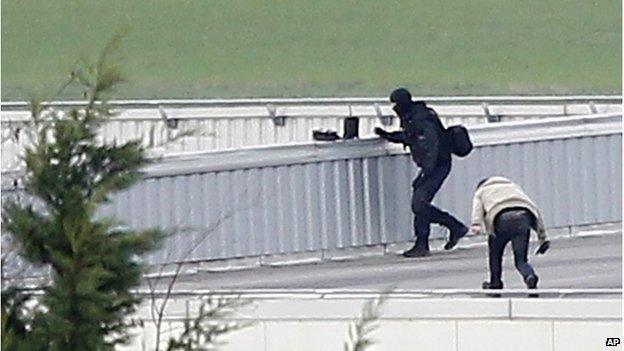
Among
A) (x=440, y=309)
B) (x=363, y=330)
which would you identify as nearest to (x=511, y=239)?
(x=440, y=309)

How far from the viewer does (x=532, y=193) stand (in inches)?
575

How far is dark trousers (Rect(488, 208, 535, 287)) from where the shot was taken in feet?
36.9

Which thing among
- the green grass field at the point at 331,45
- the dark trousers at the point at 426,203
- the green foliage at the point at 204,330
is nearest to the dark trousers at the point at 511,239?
the dark trousers at the point at 426,203

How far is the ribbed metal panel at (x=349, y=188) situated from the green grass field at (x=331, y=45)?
51.6ft

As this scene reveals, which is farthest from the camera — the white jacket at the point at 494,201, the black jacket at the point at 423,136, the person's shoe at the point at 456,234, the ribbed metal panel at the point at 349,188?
the person's shoe at the point at 456,234

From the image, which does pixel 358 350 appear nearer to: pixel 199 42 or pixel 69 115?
pixel 69 115

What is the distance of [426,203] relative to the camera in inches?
537

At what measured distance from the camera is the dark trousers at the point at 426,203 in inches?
536

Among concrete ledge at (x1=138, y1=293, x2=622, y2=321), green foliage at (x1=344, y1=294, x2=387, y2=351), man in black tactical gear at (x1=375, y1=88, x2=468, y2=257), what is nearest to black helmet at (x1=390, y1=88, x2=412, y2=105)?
man in black tactical gear at (x1=375, y1=88, x2=468, y2=257)

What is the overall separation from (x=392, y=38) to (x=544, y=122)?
31530mm

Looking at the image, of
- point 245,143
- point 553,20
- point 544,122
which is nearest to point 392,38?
point 553,20

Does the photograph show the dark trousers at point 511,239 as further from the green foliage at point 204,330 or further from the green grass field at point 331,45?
the green grass field at point 331,45

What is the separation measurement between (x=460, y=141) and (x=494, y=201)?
2.06 m

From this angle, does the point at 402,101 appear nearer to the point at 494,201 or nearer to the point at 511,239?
the point at 511,239
